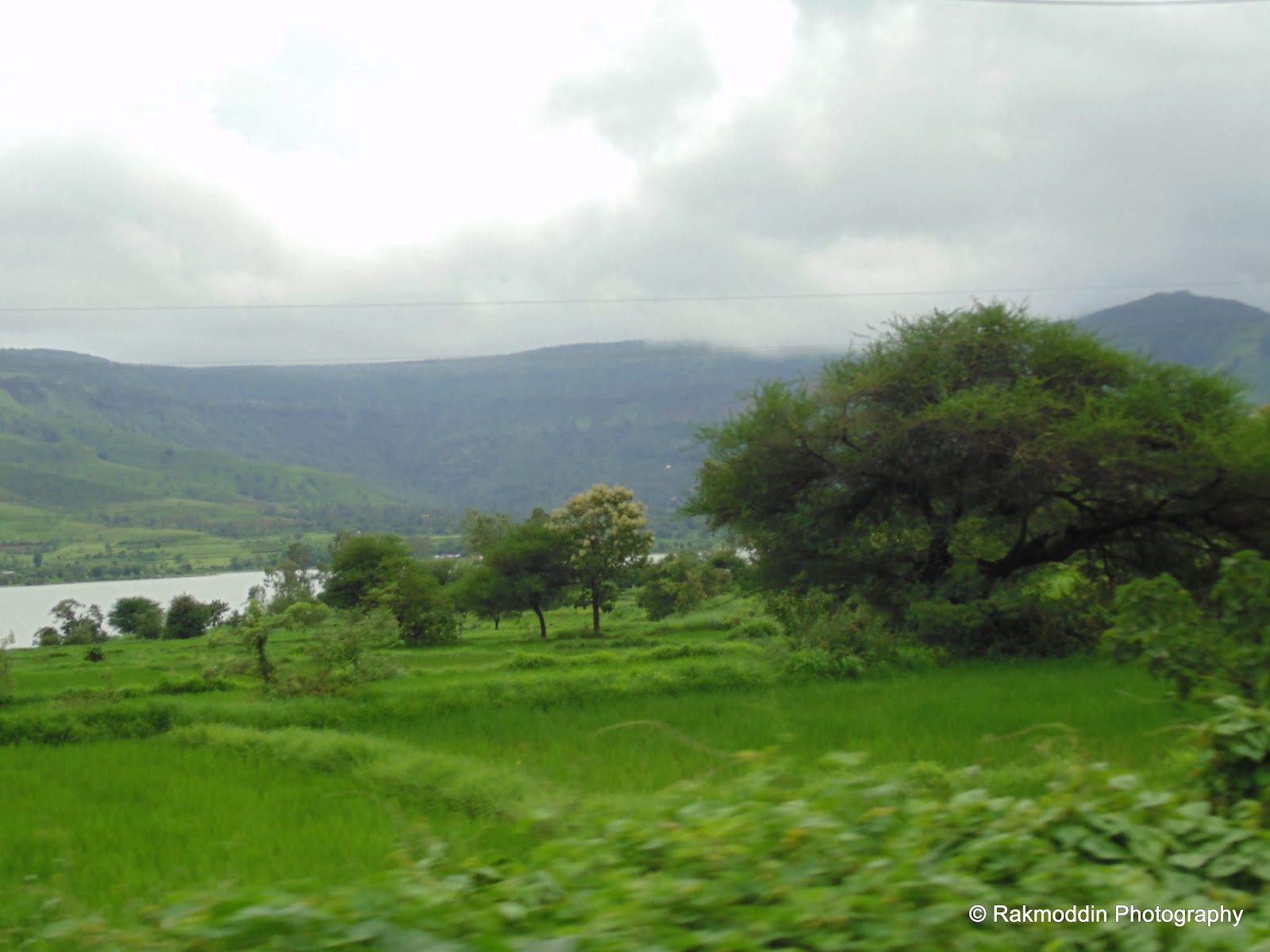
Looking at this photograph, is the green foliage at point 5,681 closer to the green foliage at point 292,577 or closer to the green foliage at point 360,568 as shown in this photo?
the green foliage at point 360,568

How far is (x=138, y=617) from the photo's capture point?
60.9m

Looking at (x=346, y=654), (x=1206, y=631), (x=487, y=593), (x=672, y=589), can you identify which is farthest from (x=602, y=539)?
(x=1206, y=631)

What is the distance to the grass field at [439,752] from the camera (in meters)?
7.39

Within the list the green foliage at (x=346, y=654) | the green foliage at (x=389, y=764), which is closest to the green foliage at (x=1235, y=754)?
the green foliage at (x=389, y=764)

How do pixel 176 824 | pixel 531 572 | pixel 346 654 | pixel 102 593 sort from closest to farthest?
1. pixel 176 824
2. pixel 346 654
3. pixel 531 572
4. pixel 102 593

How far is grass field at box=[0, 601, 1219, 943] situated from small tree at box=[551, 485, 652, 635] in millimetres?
31076

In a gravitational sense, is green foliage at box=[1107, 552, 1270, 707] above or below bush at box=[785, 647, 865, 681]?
above

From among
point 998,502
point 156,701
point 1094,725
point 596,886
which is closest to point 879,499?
point 998,502

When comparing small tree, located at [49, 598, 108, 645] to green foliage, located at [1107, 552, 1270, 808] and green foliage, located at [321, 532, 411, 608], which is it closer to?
green foliage, located at [321, 532, 411, 608]

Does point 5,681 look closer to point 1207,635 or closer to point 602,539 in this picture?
point 1207,635

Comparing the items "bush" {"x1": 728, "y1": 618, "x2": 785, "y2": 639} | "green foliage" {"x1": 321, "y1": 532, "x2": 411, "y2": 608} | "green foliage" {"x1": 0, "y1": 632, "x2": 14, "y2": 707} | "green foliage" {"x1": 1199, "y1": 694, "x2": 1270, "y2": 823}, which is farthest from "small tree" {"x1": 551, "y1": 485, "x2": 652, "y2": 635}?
"green foliage" {"x1": 1199, "y1": 694, "x2": 1270, "y2": 823}

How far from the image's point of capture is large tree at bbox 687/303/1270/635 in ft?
67.3

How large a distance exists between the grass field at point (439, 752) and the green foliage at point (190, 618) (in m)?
37.1

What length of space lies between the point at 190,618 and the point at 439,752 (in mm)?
50133
